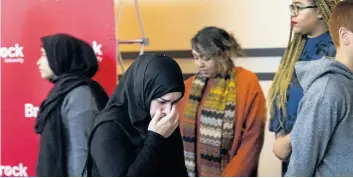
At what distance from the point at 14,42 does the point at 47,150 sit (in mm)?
523

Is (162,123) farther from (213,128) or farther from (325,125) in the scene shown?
(213,128)

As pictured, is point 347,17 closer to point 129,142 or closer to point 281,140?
point 281,140

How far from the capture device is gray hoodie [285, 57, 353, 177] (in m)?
1.49

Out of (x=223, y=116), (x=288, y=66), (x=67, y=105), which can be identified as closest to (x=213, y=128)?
(x=223, y=116)

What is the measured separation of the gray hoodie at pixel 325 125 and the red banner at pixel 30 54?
Result: 3.33 ft

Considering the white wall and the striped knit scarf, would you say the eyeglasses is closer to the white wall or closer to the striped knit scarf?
the striped knit scarf

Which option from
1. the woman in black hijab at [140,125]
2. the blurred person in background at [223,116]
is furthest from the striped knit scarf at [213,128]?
the woman in black hijab at [140,125]

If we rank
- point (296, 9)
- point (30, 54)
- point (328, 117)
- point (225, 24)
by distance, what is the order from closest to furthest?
point (328, 117) → point (296, 9) → point (30, 54) → point (225, 24)

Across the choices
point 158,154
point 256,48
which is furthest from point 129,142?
point 256,48

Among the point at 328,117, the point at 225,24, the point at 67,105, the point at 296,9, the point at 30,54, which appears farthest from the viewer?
the point at 225,24

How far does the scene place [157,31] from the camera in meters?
2.93

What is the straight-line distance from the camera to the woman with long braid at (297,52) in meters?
1.86

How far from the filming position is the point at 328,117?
1488 millimetres

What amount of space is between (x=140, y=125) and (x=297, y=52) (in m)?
0.67
